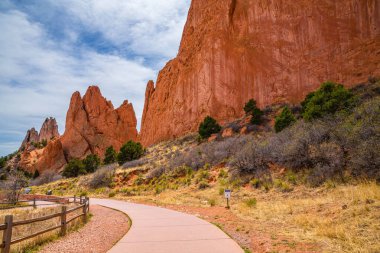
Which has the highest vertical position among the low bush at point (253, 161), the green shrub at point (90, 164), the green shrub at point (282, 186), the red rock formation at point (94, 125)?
the red rock formation at point (94, 125)

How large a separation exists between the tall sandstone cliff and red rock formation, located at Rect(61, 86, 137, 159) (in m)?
32.0

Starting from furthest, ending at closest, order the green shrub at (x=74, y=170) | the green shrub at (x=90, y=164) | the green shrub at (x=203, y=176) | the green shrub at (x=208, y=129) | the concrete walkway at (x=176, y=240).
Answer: the green shrub at (x=74, y=170) → the green shrub at (x=90, y=164) → the green shrub at (x=208, y=129) → the green shrub at (x=203, y=176) → the concrete walkway at (x=176, y=240)

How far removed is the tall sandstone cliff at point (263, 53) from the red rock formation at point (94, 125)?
32050 mm

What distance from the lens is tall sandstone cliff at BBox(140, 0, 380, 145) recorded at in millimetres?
39188

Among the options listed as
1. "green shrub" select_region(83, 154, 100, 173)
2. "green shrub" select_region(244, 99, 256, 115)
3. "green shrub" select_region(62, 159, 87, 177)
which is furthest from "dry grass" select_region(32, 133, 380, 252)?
"green shrub" select_region(62, 159, 87, 177)

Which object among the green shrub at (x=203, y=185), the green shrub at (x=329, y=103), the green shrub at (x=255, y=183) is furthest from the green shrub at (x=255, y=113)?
the green shrub at (x=255, y=183)

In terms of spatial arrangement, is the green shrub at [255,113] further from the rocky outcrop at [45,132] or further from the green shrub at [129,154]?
the rocky outcrop at [45,132]

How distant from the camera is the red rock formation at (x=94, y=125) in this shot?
78.8 metres

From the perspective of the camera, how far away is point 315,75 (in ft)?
133

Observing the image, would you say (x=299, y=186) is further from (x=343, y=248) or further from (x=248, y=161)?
(x=343, y=248)

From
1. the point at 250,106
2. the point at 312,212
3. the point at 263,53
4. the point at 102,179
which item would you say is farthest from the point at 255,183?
the point at 263,53

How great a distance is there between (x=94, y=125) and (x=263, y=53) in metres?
55.6

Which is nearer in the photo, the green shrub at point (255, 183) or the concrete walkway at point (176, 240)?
the concrete walkway at point (176, 240)

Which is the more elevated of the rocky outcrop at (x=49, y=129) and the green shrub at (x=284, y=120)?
the rocky outcrop at (x=49, y=129)
